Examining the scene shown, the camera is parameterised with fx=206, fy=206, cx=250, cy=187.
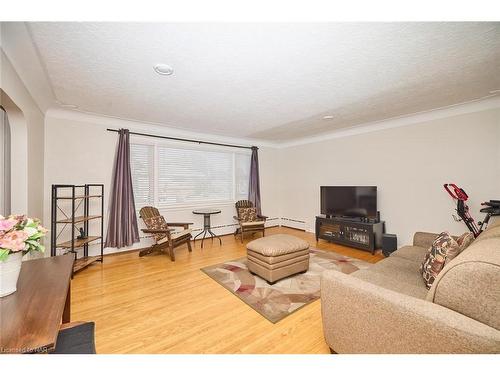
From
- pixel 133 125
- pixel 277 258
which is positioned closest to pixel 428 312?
pixel 277 258

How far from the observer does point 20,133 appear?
2.35 meters

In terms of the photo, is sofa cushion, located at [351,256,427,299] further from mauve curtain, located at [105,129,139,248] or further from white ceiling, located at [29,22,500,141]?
mauve curtain, located at [105,129,139,248]

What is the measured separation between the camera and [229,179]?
5.33 meters

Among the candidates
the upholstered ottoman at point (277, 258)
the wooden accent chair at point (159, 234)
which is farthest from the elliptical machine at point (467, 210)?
the wooden accent chair at point (159, 234)

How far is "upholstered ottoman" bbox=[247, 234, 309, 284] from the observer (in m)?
2.59

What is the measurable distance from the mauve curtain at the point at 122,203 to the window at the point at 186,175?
23 cm

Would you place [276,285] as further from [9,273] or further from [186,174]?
[186,174]

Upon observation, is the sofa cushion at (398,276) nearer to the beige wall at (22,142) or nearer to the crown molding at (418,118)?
the crown molding at (418,118)

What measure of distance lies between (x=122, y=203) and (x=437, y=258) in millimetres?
4316

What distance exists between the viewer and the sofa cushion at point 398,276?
158 centimetres

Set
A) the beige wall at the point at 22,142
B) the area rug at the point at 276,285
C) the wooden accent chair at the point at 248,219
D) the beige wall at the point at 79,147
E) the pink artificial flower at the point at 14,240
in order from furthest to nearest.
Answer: the wooden accent chair at the point at 248,219, the beige wall at the point at 79,147, the area rug at the point at 276,285, the beige wall at the point at 22,142, the pink artificial flower at the point at 14,240

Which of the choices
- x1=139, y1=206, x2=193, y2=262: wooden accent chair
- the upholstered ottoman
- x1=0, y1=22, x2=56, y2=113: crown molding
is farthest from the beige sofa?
x1=0, y1=22, x2=56, y2=113: crown molding

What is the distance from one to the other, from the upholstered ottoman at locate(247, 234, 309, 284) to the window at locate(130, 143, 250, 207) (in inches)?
94.0
